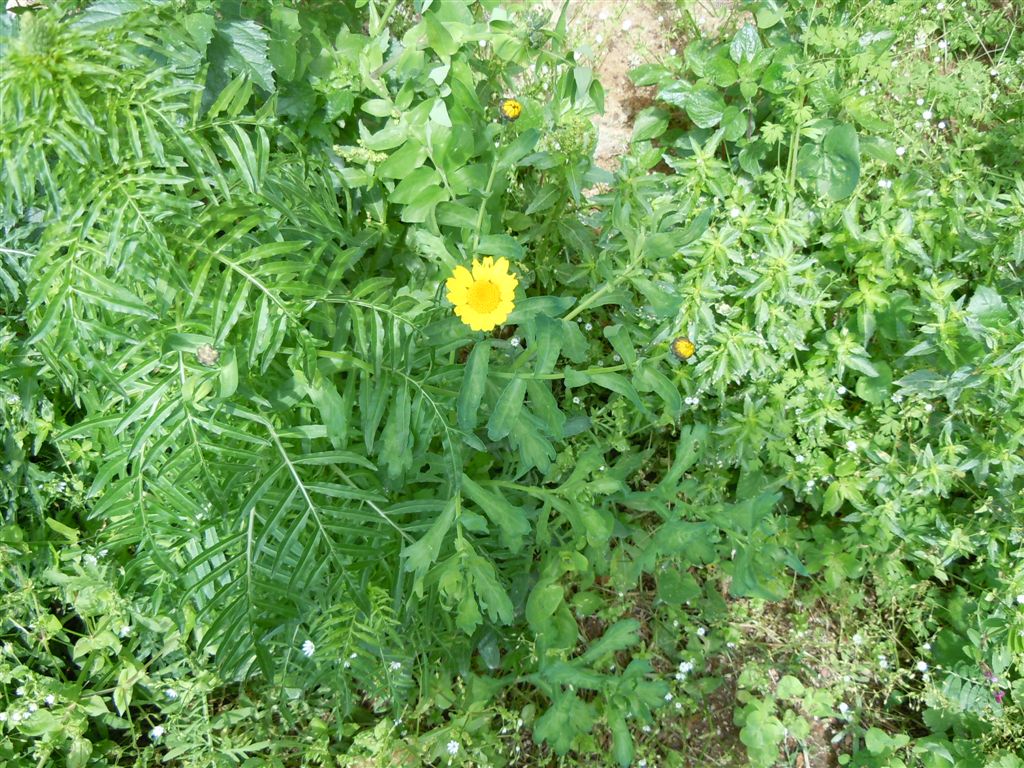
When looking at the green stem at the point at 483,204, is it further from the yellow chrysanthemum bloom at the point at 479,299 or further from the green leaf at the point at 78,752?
the green leaf at the point at 78,752

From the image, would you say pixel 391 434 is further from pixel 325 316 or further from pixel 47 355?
pixel 47 355

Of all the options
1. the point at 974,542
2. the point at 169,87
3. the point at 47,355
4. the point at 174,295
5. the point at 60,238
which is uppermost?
the point at 169,87

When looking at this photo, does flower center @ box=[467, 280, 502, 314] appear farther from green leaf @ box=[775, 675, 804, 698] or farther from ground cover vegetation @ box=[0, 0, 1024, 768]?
green leaf @ box=[775, 675, 804, 698]

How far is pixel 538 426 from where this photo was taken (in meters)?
1.91

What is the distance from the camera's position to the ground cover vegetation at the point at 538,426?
74.5 inches

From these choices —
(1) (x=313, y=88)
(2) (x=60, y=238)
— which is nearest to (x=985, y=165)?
(1) (x=313, y=88)

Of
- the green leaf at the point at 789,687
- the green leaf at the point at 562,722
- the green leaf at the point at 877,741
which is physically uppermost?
the green leaf at the point at 562,722

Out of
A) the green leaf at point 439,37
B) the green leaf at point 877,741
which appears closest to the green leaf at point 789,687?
the green leaf at point 877,741

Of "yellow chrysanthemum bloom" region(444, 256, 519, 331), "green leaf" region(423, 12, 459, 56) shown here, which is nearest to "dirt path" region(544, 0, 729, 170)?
"green leaf" region(423, 12, 459, 56)

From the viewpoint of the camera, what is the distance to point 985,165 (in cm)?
309

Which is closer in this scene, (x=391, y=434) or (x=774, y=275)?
(x=391, y=434)

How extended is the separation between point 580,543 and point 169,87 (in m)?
1.59

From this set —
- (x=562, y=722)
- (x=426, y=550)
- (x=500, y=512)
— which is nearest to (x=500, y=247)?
(x=500, y=512)

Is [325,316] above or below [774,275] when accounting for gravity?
above
